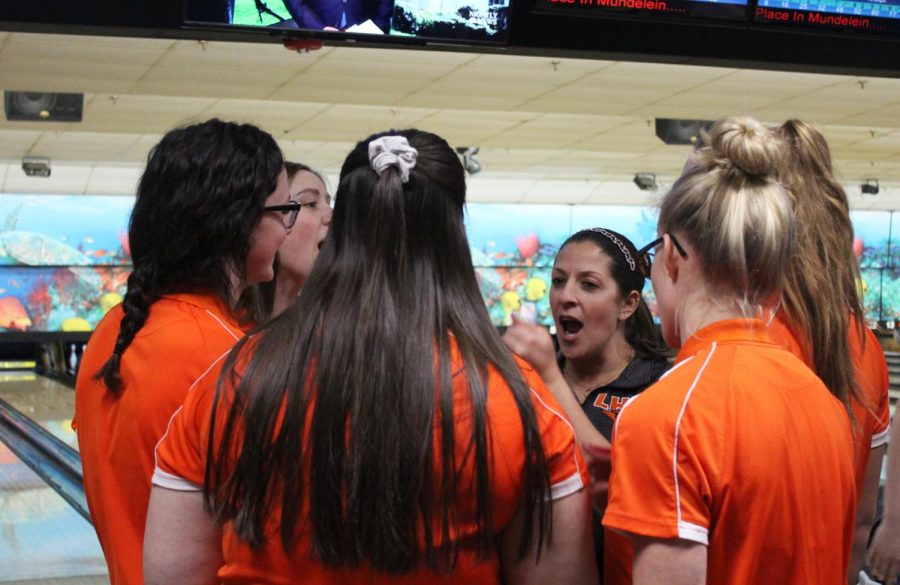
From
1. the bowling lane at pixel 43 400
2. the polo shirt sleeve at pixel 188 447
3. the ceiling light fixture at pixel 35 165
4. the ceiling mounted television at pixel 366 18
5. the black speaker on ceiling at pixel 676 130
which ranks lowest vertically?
the bowling lane at pixel 43 400

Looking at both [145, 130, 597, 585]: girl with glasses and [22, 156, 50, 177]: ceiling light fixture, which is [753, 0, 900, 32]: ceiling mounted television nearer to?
[145, 130, 597, 585]: girl with glasses

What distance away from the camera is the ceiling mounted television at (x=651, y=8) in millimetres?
3789

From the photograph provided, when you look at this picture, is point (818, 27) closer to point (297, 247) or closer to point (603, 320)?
point (603, 320)

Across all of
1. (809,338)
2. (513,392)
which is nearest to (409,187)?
(513,392)

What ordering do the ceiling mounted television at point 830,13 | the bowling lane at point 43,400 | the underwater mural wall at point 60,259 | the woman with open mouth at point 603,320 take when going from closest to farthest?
the woman with open mouth at point 603,320, the ceiling mounted television at point 830,13, the bowling lane at point 43,400, the underwater mural wall at point 60,259

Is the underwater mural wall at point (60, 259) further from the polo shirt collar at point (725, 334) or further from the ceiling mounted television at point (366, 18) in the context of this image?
the polo shirt collar at point (725, 334)

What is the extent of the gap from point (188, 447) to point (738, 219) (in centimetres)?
74

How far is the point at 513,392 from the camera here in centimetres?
131

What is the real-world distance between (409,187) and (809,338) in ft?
2.39

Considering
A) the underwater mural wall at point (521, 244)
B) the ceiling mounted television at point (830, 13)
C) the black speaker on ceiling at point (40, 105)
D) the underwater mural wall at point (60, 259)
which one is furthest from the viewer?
the underwater mural wall at point (521, 244)

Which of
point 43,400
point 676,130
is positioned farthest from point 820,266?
point 43,400

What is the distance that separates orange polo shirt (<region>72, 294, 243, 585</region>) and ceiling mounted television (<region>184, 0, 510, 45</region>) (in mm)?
2038

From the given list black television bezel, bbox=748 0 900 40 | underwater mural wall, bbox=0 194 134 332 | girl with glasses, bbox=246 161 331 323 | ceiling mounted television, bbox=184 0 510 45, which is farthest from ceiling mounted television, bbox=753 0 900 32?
underwater mural wall, bbox=0 194 134 332

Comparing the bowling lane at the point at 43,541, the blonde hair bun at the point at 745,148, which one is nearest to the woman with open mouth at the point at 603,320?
the blonde hair bun at the point at 745,148
